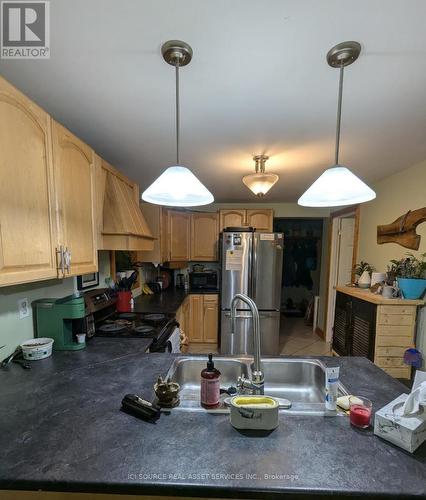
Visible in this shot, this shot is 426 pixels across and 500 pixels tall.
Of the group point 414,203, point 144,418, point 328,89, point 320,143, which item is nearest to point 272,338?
point 414,203

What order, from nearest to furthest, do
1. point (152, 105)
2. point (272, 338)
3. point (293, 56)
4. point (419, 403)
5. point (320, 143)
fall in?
1. point (419, 403)
2. point (293, 56)
3. point (152, 105)
4. point (320, 143)
5. point (272, 338)

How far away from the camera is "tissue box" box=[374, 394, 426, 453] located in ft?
2.39

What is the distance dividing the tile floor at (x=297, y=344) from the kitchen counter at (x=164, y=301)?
0.73 m

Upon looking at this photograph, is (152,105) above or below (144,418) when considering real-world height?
above

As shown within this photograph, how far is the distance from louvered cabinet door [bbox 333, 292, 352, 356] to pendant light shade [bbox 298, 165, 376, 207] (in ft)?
6.30

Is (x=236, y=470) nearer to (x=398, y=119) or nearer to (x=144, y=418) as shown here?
(x=144, y=418)

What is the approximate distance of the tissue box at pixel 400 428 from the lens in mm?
728

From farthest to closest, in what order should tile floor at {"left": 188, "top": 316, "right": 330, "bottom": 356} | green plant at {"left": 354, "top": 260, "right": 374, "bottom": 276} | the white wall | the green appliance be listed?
tile floor at {"left": 188, "top": 316, "right": 330, "bottom": 356}, green plant at {"left": 354, "top": 260, "right": 374, "bottom": 276}, the white wall, the green appliance

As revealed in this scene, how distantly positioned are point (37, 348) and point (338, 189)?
1730 millimetres

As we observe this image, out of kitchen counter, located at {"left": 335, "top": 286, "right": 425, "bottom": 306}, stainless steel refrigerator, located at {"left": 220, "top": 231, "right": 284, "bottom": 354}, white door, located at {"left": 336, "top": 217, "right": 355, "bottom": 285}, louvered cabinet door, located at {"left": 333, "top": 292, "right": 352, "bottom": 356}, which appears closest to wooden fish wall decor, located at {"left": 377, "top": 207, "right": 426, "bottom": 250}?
kitchen counter, located at {"left": 335, "top": 286, "right": 425, "bottom": 306}

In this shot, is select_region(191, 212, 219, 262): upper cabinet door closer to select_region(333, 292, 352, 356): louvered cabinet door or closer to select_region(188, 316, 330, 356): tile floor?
select_region(188, 316, 330, 356): tile floor

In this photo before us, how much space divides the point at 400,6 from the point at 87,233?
5.62 feet

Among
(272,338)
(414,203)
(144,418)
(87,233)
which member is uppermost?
(414,203)

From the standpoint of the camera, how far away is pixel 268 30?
0.86 m
